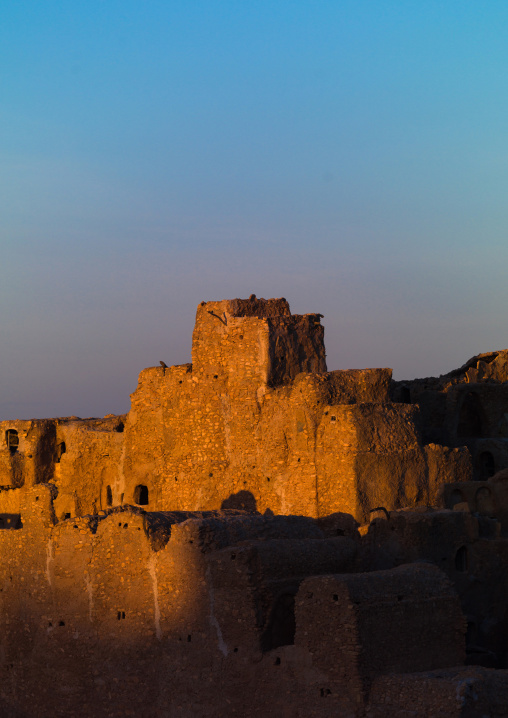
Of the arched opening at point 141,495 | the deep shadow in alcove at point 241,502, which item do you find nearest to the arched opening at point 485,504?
the deep shadow in alcove at point 241,502

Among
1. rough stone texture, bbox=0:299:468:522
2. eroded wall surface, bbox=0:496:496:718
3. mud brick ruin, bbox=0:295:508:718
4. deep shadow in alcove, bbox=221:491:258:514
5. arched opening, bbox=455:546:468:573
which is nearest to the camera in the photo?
eroded wall surface, bbox=0:496:496:718

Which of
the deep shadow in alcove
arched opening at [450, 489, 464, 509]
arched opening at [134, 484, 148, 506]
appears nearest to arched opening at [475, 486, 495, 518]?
arched opening at [450, 489, 464, 509]

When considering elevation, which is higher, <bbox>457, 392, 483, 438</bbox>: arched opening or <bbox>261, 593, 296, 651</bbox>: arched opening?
<bbox>457, 392, 483, 438</bbox>: arched opening

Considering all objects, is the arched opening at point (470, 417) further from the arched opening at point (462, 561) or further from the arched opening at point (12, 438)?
the arched opening at point (12, 438)

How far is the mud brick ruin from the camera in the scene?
20516 millimetres

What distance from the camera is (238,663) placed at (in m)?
21.5

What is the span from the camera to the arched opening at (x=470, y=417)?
33.5m

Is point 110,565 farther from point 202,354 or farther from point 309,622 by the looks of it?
point 202,354

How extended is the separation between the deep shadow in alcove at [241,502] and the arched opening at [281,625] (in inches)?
281

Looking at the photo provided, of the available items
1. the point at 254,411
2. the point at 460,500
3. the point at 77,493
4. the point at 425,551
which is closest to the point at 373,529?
the point at 425,551

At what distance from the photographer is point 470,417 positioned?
3397 cm

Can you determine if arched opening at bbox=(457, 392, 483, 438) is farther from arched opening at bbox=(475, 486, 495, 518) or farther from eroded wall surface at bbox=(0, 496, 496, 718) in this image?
eroded wall surface at bbox=(0, 496, 496, 718)

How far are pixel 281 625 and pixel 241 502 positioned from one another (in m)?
7.86

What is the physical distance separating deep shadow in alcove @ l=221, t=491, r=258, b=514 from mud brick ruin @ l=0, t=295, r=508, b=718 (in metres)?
0.08
